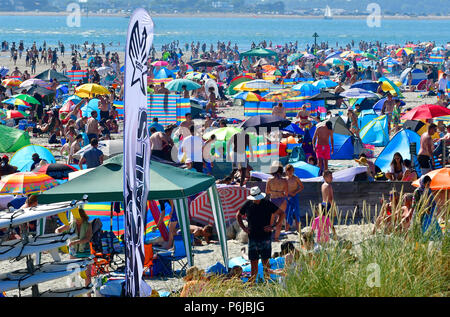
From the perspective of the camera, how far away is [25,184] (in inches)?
400

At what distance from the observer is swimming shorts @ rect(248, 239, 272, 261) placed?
8414mm

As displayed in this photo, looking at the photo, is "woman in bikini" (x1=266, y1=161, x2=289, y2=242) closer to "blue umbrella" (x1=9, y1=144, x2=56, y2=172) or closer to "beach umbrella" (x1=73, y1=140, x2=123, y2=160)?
"beach umbrella" (x1=73, y1=140, x2=123, y2=160)

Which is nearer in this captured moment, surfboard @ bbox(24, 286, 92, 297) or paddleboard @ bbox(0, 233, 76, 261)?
paddleboard @ bbox(0, 233, 76, 261)

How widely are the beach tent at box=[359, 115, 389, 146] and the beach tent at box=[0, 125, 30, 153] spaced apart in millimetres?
7452

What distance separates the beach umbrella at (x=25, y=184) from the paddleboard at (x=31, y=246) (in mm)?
3603

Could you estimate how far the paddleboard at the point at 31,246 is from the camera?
20.6 ft

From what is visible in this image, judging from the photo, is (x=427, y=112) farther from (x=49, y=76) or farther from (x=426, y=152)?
(x=49, y=76)

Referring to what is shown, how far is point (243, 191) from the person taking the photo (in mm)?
11250

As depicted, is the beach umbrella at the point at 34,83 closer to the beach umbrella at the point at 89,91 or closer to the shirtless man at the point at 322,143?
the beach umbrella at the point at 89,91

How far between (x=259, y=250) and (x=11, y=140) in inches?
348

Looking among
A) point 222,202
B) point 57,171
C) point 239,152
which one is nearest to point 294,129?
point 239,152

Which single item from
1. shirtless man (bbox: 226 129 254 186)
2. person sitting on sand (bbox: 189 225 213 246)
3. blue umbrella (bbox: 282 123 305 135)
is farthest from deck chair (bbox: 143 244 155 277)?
blue umbrella (bbox: 282 123 305 135)
